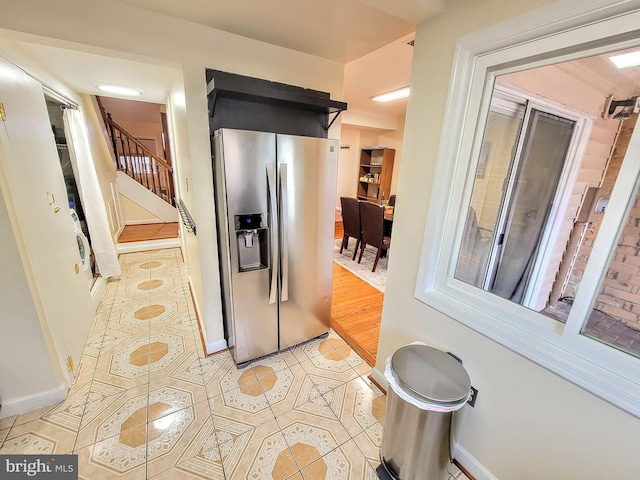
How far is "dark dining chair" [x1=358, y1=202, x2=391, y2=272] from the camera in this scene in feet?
11.7

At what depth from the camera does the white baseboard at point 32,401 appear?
152 centimetres

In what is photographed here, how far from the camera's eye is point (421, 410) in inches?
44.1

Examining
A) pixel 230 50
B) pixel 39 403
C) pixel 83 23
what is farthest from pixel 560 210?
pixel 39 403

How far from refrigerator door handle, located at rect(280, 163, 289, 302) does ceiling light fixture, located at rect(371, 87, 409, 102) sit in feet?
9.22

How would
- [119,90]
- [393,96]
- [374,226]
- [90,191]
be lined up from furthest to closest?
1. [393,96]
2. [374,226]
3. [90,191]
4. [119,90]

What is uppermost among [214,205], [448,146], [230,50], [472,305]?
[230,50]

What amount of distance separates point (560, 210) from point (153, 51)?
117 inches

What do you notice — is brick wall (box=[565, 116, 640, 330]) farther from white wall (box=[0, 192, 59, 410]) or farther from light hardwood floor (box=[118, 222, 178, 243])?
light hardwood floor (box=[118, 222, 178, 243])

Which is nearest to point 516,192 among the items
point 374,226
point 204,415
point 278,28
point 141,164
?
point 278,28

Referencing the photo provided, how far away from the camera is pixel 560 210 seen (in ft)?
6.33

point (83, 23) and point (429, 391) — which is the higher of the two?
point (83, 23)

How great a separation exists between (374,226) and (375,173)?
10.7 ft

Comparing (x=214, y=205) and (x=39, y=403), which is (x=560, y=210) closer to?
(x=214, y=205)

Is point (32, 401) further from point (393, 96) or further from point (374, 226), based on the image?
A: point (393, 96)
